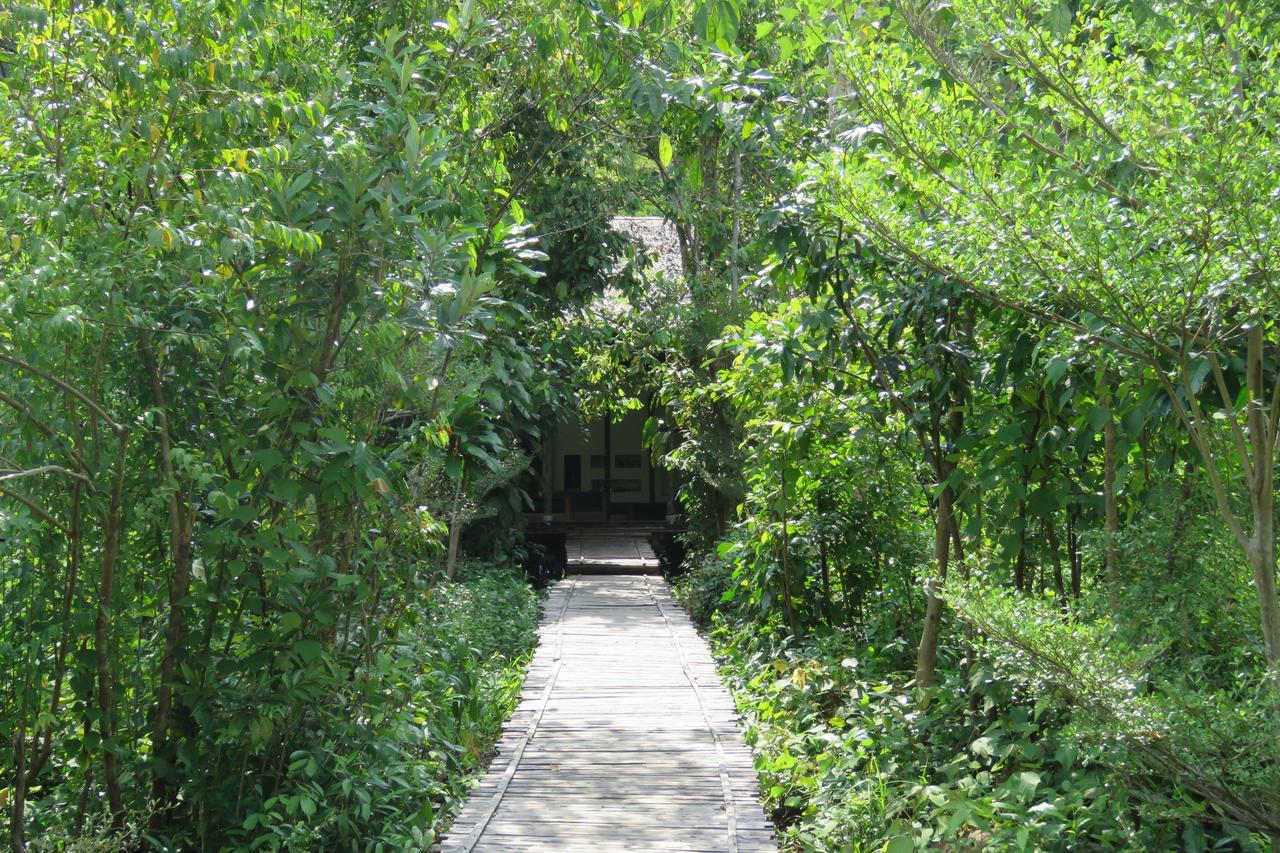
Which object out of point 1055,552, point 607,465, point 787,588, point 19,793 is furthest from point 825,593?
point 607,465

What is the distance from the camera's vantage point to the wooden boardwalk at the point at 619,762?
4.84 meters

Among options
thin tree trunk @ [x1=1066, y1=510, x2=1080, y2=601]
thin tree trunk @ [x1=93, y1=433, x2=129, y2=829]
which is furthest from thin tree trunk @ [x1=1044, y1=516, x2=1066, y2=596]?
thin tree trunk @ [x1=93, y1=433, x2=129, y2=829]

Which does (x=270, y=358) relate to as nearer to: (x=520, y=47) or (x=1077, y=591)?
(x=520, y=47)

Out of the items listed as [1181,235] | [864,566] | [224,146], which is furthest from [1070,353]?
[864,566]

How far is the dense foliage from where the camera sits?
3264 millimetres

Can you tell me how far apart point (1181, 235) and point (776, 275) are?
8.62ft

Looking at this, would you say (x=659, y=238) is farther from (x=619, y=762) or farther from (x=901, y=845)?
(x=901, y=845)

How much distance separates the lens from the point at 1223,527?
382 cm

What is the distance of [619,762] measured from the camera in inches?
234

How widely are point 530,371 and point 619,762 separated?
2096mm

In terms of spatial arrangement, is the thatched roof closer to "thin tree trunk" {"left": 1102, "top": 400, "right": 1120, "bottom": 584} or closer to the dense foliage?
the dense foliage

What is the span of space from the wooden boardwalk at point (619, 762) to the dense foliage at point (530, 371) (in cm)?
29

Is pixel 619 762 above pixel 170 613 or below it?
below

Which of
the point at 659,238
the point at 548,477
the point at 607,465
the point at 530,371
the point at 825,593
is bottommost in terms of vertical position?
the point at 825,593
